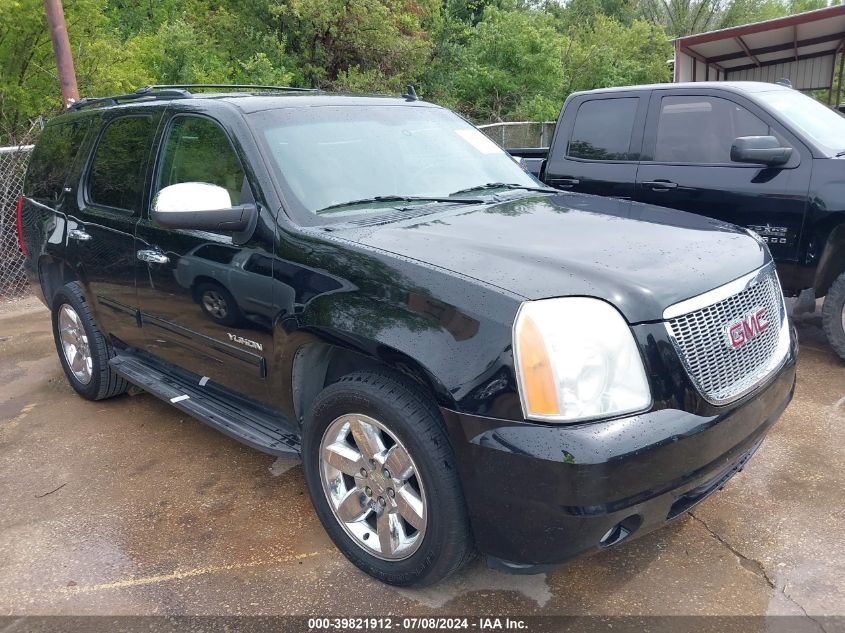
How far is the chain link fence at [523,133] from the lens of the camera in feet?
48.9

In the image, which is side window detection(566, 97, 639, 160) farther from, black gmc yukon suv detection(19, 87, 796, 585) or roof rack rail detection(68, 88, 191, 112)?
roof rack rail detection(68, 88, 191, 112)

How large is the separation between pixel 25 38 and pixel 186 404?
328 inches

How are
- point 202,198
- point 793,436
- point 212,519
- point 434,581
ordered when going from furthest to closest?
1. point 793,436
2. point 212,519
3. point 202,198
4. point 434,581

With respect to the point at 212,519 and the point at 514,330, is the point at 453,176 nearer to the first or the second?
the point at 514,330

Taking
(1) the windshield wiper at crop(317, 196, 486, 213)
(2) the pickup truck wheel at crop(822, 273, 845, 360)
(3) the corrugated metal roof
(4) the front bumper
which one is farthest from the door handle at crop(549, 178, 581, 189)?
(3) the corrugated metal roof

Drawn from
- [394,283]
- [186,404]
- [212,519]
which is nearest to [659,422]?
[394,283]

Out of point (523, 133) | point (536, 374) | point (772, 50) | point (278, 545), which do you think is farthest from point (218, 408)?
point (772, 50)

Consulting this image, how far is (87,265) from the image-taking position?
4363 mm

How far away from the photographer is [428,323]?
7.99ft

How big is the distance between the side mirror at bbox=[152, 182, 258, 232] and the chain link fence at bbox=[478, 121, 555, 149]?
475 inches

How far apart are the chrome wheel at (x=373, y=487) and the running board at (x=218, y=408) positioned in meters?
0.32

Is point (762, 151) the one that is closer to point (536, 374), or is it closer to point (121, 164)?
point (536, 374)

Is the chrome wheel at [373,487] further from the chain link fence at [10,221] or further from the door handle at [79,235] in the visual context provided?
the chain link fence at [10,221]

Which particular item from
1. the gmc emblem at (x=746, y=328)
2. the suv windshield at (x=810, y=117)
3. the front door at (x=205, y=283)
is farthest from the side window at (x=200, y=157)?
the suv windshield at (x=810, y=117)
